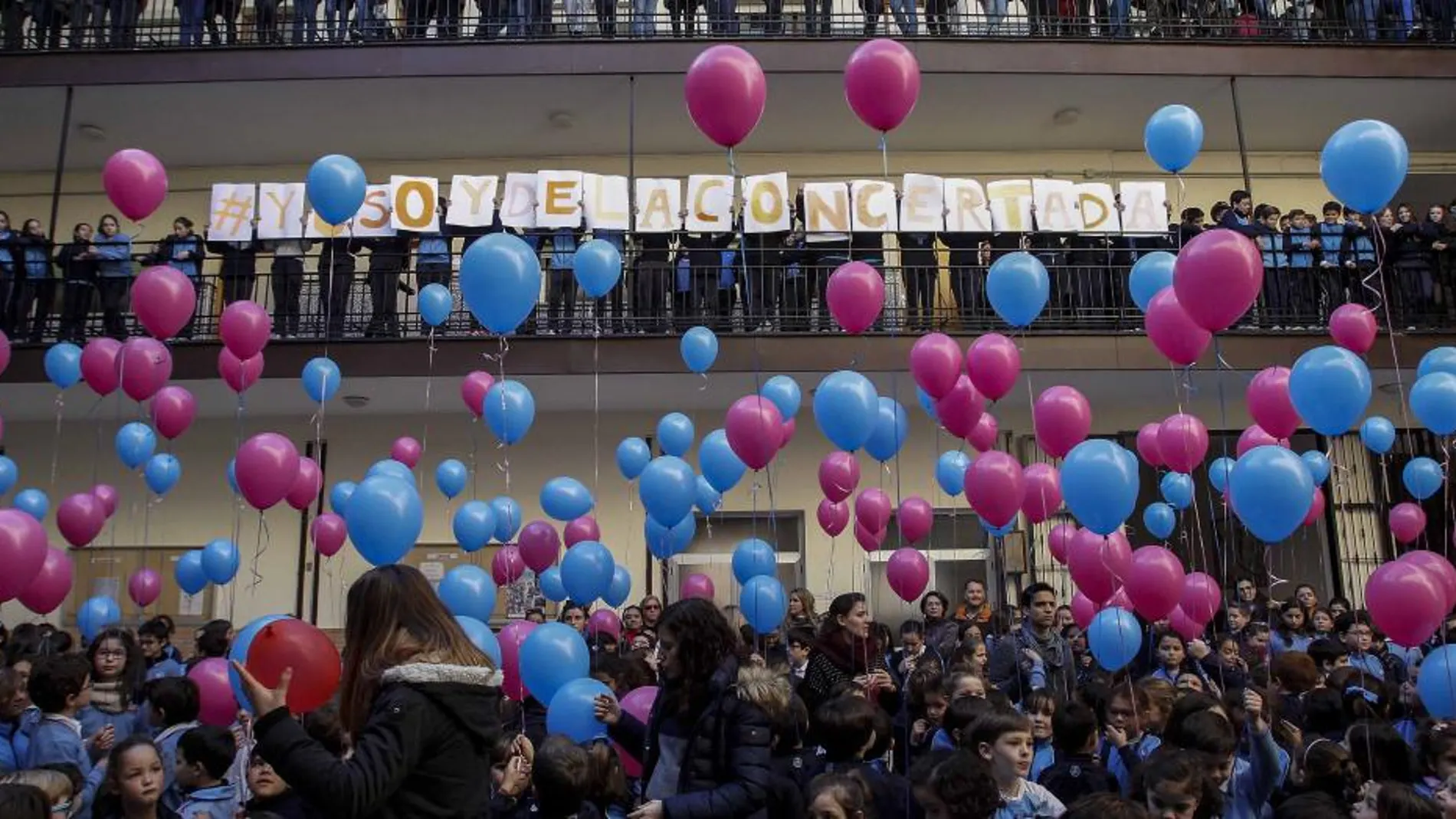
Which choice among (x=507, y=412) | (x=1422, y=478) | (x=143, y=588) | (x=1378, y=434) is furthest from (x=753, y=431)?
(x=1422, y=478)

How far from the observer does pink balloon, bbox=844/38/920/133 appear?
21.4 feet

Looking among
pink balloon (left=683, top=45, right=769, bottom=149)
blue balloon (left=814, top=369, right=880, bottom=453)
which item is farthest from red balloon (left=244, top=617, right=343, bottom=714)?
blue balloon (left=814, top=369, right=880, bottom=453)

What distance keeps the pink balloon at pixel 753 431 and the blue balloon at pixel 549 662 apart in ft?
8.10

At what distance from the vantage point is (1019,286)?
25.2ft

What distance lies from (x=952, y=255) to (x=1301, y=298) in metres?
3.60

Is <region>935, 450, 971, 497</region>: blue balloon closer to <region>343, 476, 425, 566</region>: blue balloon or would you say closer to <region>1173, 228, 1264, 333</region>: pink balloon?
<region>1173, 228, 1264, 333</region>: pink balloon

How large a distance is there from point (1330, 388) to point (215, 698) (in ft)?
18.2

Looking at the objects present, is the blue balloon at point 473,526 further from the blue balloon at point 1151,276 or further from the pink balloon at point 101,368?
the blue balloon at point 1151,276

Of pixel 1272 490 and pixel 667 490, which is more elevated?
pixel 667 490

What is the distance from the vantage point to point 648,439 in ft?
45.0

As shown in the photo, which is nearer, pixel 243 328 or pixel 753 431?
pixel 753 431

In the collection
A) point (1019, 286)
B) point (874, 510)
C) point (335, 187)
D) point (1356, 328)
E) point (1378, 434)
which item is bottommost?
point (874, 510)

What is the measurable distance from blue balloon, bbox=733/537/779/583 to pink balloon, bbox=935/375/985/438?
1553 millimetres

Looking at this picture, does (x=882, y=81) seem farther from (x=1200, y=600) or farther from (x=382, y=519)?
(x=1200, y=600)
